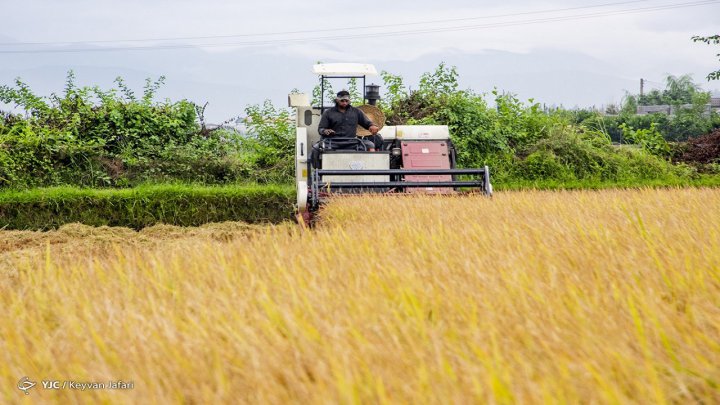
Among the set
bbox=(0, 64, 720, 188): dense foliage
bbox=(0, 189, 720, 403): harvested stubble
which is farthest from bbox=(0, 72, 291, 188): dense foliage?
bbox=(0, 189, 720, 403): harvested stubble

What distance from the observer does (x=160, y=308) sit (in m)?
3.54

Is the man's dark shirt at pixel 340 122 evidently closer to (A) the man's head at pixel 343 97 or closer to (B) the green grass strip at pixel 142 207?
(A) the man's head at pixel 343 97

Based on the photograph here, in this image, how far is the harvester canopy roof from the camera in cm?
1205

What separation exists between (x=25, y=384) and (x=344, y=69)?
968 cm

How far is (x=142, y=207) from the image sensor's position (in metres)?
13.4

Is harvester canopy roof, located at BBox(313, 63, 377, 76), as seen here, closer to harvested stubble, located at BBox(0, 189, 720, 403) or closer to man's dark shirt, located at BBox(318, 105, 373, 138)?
man's dark shirt, located at BBox(318, 105, 373, 138)

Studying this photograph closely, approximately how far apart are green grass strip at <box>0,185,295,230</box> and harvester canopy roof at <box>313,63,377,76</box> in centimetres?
227

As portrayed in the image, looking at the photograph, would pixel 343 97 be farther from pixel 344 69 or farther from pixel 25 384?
pixel 25 384

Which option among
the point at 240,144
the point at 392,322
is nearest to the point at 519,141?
the point at 240,144

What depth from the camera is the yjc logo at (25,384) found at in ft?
9.39

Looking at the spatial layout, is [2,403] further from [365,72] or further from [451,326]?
[365,72]

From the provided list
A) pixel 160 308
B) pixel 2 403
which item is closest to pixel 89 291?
pixel 160 308

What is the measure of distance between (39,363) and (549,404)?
1862 mm

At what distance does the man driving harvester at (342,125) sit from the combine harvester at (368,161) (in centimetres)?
6
